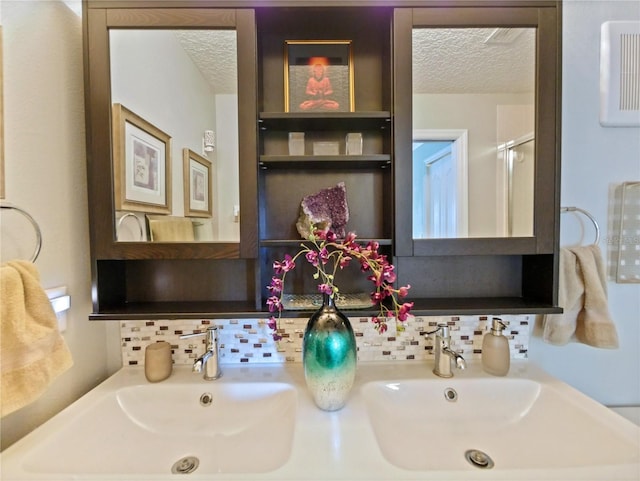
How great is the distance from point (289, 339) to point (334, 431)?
385mm

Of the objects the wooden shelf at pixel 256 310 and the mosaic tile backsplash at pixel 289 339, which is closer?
the wooden shelf at pixel 256 310

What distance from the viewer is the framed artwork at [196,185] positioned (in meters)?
0.89

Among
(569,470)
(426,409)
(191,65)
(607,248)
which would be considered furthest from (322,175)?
(607,248)

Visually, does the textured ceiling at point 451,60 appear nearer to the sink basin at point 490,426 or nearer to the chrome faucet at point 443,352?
the chrome faucet at point 443,352

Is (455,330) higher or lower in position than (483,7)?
lower

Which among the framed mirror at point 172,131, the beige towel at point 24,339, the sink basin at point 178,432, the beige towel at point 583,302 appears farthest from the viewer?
the beige towel at point 583,302

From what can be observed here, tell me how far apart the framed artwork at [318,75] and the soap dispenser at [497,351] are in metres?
0.91

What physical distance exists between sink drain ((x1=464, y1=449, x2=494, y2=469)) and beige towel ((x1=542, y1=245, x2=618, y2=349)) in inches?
20.2

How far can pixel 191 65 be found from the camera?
89 cm

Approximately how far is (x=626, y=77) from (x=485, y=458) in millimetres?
1404

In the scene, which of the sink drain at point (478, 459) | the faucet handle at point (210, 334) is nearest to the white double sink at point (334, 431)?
the sink drain at point (478, 459)

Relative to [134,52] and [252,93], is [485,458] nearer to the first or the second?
[252,93]

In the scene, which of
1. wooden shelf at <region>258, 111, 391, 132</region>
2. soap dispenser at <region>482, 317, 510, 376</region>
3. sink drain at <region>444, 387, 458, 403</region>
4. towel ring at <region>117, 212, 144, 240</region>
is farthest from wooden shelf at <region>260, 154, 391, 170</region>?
sink drain at <region>444, 387, 458, 403</region>

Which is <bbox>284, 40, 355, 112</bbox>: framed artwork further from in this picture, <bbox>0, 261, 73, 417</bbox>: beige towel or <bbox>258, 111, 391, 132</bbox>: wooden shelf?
<bbox>0, 261, 73, 417</bbox>: beige towel
